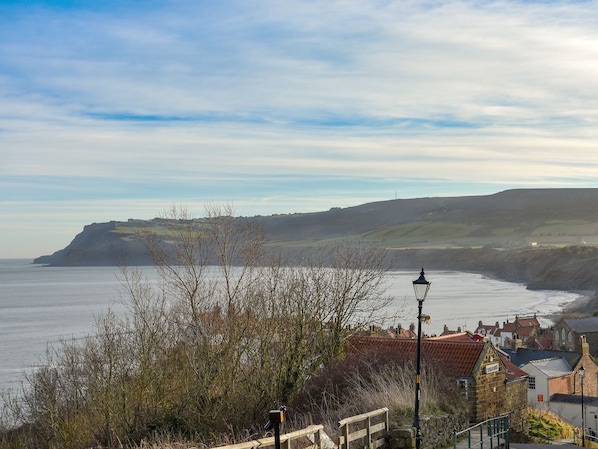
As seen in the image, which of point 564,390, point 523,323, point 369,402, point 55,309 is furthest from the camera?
point 55,309

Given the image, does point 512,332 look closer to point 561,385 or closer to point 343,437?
point 561,385

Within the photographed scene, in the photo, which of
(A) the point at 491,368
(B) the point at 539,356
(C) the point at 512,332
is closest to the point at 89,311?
(C) the point at 512,332

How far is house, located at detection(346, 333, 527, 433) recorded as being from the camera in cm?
2900

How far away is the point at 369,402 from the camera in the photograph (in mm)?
21766

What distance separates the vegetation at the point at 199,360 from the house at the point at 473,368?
2.44 m

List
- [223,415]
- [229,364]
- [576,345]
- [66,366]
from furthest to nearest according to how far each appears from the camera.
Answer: [576,345] < [66,366] < [229,364] < [223,415]

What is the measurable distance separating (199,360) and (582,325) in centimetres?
6928

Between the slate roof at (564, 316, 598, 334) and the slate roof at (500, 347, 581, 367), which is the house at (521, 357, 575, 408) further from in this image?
the slate roof at (564, 316, 598, 334)

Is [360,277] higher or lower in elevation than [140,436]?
higher

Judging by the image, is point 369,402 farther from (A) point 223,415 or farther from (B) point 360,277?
(B) point 360,277

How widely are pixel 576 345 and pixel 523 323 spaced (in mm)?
14695

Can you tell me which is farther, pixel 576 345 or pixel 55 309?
pixel 55 309

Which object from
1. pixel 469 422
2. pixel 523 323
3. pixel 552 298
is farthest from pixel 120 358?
pixel 552 298

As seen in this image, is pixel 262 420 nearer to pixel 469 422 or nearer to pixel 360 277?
pixel 469 422
